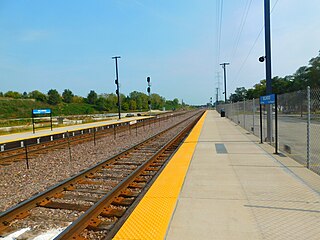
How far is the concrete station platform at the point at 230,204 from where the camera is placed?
3467 millimetres

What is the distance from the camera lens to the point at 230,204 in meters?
4.40

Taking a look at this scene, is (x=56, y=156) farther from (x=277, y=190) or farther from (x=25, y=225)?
(x=277, y=190)

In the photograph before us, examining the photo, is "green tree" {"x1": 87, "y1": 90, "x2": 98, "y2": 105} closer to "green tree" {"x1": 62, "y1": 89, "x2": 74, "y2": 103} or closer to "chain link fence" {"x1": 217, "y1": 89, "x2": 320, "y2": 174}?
"green tree" {"x1": 62, "y1": 89, "x2": 74, "y2": 103}

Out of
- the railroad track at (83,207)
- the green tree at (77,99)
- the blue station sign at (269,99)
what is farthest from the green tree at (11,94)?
the railroad track at (83,207)

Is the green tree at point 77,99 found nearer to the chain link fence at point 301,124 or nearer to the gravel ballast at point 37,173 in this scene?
the gravel ballast at point 37,173

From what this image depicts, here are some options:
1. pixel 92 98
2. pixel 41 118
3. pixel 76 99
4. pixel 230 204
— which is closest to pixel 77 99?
pixel 76 99

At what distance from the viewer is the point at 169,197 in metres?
4.86

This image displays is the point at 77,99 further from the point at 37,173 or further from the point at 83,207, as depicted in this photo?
the point at 83,207

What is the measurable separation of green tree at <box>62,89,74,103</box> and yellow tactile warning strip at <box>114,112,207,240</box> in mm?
121557

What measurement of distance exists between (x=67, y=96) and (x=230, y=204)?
409ft

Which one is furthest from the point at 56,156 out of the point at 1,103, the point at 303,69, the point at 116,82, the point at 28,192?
the point at 1,103

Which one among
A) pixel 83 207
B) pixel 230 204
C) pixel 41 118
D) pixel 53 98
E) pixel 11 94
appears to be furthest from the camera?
pixel 11 94

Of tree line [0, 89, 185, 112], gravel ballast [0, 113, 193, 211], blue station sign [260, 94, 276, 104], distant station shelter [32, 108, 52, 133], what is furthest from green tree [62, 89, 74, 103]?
blue station sign [260, 94, 276, 104]

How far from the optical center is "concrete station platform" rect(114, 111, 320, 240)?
11.4ft
